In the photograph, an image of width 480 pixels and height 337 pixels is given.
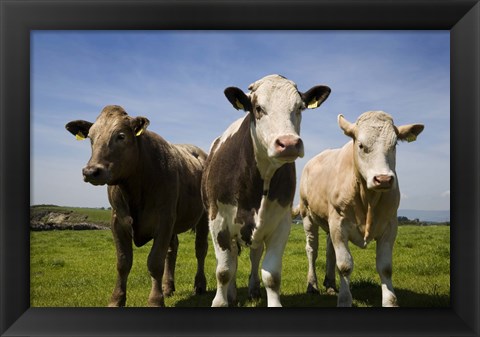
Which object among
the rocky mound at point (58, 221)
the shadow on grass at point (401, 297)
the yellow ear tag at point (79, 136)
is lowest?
the shadow on grass at point (401, 297)

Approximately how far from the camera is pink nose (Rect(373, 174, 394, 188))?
3.94m

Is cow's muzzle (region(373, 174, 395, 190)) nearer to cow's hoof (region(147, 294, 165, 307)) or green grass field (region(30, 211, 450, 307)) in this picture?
green grass field (region(30, 211, 450, 307))

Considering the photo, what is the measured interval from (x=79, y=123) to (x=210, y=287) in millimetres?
2733

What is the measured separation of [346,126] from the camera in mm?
4555

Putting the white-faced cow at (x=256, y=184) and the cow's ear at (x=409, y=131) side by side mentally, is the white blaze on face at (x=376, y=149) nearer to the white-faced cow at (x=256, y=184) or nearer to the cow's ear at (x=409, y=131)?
the cow's ear at (x=409, y=131)

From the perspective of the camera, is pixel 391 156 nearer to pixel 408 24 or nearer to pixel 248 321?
pixel 408 24

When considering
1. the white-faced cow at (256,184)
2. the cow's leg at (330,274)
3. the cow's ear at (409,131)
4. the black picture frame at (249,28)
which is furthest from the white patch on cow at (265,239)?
the cow's leg at (330,274)

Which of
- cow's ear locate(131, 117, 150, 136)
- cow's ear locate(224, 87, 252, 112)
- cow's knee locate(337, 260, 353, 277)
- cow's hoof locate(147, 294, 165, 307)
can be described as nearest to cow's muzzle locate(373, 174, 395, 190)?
cow's knee locate(337, 260, 353, 277)

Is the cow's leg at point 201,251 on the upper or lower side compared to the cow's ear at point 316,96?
lower

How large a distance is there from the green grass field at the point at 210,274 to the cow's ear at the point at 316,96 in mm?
1591

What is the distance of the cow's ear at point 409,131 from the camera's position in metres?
4.44

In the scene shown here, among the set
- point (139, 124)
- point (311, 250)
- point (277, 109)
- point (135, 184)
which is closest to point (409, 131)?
point (277, 109)

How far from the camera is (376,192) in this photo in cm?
445

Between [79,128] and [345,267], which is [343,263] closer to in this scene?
[345,267]
